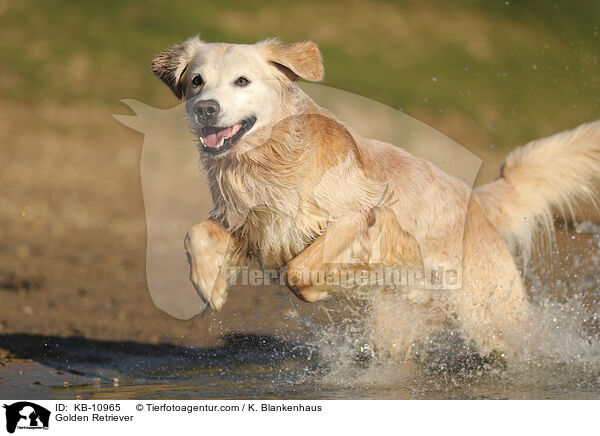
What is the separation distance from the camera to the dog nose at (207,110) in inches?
137

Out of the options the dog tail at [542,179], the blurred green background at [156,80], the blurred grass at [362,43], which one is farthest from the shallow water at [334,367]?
the blurred grass at [362,43]

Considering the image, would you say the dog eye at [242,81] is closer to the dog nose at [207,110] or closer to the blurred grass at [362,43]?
the dog nose at [207,110]

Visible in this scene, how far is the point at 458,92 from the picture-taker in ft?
27.8

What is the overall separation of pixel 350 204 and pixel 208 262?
972 mm

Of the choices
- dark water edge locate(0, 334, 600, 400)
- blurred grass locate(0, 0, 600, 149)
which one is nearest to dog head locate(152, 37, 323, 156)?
dark water edge locate(0, 334, 600, 400)


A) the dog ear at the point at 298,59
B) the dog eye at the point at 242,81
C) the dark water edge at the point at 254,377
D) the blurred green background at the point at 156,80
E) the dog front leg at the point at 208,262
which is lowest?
the dark water edge at the point at 254,377

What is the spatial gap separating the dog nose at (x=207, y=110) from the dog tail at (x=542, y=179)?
6.80ft

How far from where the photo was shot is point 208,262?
3.90 m

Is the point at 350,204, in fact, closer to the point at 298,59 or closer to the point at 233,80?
the point at 298,59

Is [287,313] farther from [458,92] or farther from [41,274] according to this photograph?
[458,92]

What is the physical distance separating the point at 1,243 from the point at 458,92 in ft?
19.7
